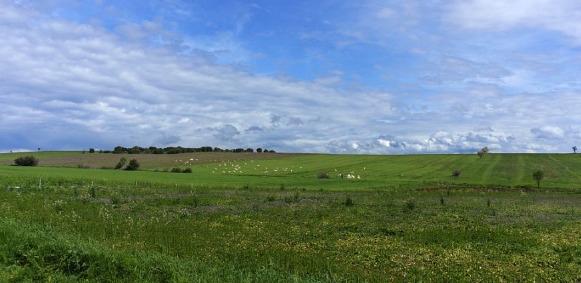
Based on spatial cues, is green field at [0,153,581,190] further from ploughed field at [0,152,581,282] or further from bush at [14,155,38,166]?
ploughed field at [0,152,581,282]

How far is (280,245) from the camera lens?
49.3ft

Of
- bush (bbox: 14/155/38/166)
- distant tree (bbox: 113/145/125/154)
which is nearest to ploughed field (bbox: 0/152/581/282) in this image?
bush (bbox: 14/155/38/166)

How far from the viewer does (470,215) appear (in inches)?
947

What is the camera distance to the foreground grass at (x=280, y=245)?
10781 mm

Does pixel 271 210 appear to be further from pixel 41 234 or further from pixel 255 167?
pixel 255 167

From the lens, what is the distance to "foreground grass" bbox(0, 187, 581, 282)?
1078 cm

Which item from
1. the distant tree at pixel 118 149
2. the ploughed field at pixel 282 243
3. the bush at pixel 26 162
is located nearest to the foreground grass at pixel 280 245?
the ploughed field at pixel 282 243

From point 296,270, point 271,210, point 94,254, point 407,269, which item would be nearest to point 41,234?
point 94,254

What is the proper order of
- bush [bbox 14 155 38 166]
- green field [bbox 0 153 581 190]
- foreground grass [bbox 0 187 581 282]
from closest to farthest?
foreground grass [bbox 0 187 581 282], green field [bbox 0 153 581 190], bush [bbox 14 155 38 166]

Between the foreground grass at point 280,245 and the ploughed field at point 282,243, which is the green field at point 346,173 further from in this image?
the foreground grass at point 280,245

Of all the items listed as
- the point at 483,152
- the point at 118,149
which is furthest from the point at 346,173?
the point at 118,149

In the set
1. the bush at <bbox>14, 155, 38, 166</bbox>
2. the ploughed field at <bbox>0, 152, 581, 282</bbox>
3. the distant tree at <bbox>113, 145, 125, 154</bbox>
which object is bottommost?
the ploughed field at <bbox>0, 152, 581, 282</bbox>

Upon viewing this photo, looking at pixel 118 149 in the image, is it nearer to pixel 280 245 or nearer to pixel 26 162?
pixel 26 162

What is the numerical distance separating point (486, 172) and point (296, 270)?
80751mm
